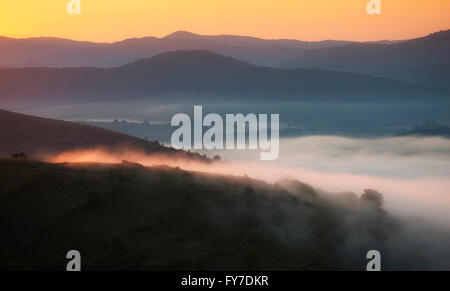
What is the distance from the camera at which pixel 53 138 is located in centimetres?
10206

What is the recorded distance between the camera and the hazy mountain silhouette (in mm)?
96812

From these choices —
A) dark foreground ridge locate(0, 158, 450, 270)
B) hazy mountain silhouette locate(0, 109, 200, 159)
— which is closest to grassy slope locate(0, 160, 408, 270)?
dark foreground ridge locate(0, 158, 450, 270)

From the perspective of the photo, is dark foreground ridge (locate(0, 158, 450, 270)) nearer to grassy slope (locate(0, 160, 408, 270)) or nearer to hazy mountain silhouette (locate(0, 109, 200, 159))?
grassy slope (locate(0, 160, 408, 270))

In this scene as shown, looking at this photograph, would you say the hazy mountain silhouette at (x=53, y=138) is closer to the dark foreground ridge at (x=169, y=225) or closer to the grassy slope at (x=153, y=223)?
the dark foreground ridge at (x=169, y=225)

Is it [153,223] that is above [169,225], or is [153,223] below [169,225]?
above

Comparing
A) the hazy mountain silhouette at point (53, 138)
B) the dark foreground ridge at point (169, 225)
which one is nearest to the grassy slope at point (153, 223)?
the dark foreground ridge at point (169, 225)

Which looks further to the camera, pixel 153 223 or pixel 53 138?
pixel 53 138

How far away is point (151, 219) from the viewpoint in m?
51.9

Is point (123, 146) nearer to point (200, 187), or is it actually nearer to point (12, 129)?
point (12, 129)

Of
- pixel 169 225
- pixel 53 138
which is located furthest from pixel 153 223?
pixel 53 138

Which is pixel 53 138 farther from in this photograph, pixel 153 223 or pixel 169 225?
pixel 169 225

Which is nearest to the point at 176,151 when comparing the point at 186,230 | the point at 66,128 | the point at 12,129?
the point at 66,128

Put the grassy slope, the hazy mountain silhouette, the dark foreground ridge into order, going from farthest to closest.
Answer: the hazy mountain silhouette
the dark foreground ridge
the grassy slope

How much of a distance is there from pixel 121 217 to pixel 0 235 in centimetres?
982
